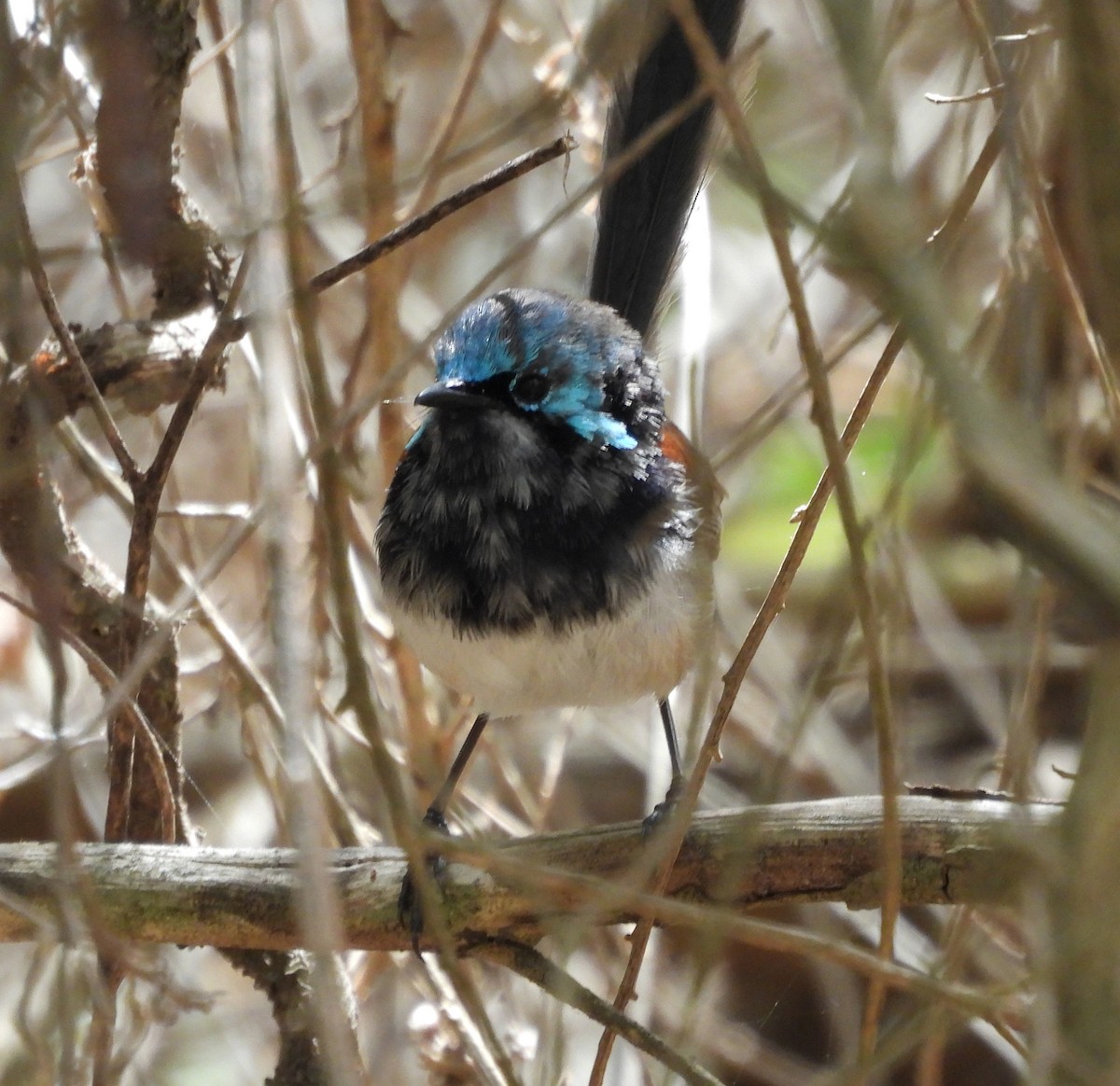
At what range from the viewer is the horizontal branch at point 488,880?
2.11 meters

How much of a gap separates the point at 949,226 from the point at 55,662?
123 centimetres

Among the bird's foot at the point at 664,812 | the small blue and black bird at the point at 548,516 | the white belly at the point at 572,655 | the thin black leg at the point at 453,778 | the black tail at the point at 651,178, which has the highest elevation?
the black tail at the point at 651,178

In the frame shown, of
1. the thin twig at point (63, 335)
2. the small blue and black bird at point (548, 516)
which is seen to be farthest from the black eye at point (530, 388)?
the thin twig at point (63, 335)

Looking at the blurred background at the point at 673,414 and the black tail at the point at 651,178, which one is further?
the black tail at the point at 651,178

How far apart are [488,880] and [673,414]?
5.35ft

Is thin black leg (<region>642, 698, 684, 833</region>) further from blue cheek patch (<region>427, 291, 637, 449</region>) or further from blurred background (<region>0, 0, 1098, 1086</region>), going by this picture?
blue cheek patch (<region>427, 291, 637, 449</region>)

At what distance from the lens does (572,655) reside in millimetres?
2498

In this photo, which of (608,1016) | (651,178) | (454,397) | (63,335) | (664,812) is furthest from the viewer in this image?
(651,178)

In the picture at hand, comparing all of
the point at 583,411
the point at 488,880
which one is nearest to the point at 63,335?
the point at 583,411

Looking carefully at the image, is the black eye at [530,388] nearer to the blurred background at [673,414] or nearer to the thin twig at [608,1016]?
the blurred background at [673,414]

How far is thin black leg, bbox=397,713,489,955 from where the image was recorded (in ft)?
7.53

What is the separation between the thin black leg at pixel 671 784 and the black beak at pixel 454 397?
2.75ft

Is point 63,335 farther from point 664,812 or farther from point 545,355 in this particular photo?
point 664,812

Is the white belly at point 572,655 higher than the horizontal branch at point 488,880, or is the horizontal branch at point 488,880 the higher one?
the white belly at point 572,655
